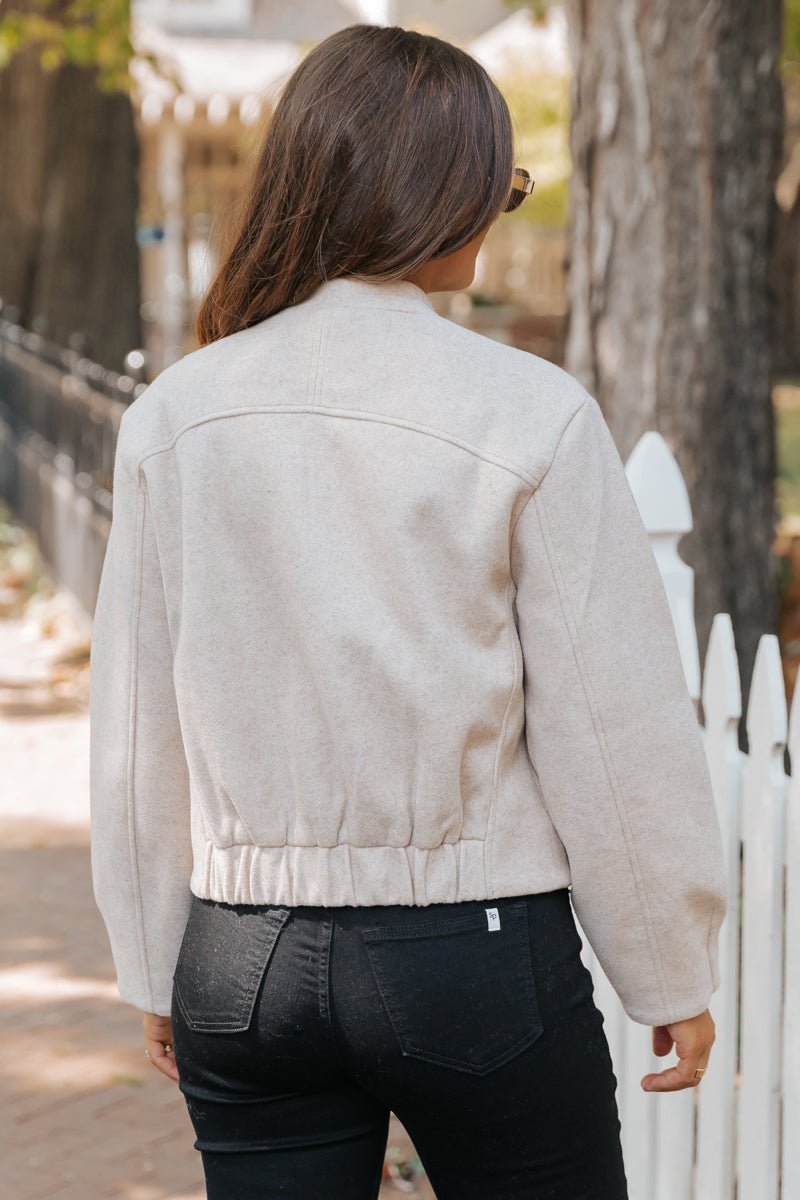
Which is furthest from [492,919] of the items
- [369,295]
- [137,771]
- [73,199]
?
[73,199]

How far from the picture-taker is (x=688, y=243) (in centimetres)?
466

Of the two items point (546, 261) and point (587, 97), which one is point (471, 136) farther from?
point (546, 261)

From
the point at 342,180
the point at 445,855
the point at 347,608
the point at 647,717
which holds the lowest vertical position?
the point at 445,855

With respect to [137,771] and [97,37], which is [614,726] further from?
[97,37]

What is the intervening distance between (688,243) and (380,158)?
3.21m

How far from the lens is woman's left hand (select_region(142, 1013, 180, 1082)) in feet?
6.27

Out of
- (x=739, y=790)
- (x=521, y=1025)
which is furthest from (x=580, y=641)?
(x=739, y=790)

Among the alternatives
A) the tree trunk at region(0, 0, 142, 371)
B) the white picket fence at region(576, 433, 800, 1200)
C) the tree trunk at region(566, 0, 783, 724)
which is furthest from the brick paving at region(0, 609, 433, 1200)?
the tree trunk at region(0, 0, 142, 371)

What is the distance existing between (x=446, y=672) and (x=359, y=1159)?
0.58 m

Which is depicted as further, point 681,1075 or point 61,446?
point 61,446

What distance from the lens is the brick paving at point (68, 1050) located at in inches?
135

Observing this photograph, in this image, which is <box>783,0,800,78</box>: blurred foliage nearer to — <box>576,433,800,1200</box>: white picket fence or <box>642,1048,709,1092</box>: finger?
<box>576,433,800,1200</box>: white picket fence

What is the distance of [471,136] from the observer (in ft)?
5.41

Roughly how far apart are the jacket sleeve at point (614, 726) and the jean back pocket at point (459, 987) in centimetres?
14
